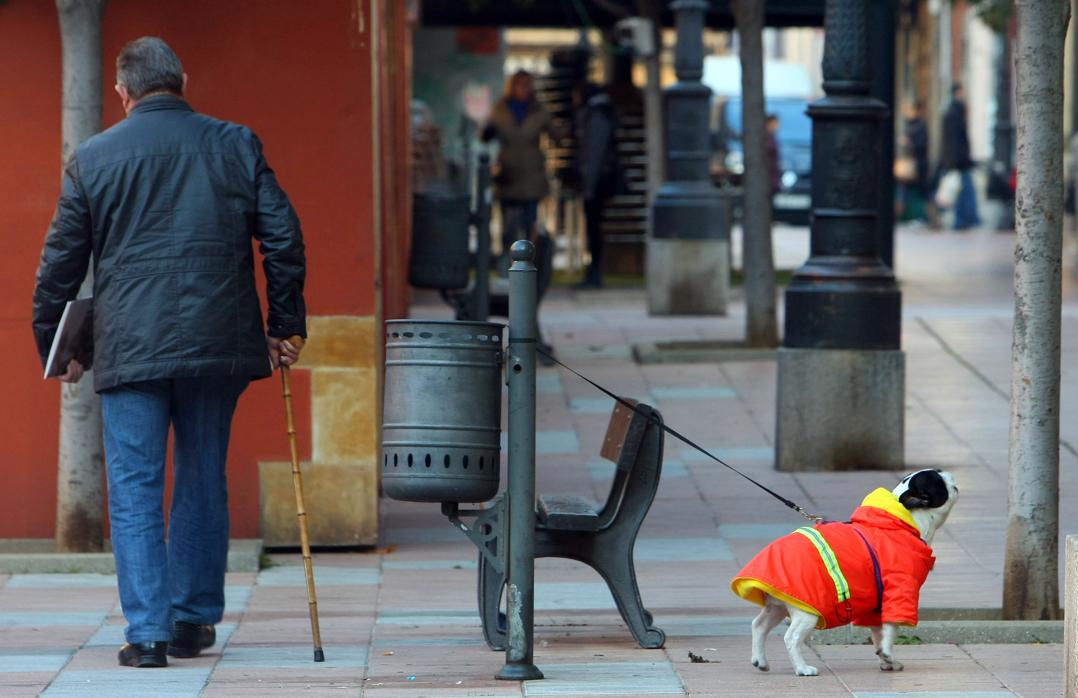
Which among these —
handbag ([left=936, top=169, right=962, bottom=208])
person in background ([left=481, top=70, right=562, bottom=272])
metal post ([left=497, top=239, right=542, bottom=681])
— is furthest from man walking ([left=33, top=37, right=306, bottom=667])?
handbag ([left=936, top=169, right=962, bottom=208])

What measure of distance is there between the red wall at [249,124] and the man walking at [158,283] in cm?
170

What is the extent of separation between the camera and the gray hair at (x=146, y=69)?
20.1ft

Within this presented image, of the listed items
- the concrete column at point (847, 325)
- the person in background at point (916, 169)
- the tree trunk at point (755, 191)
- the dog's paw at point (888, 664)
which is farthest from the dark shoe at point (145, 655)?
the person in background at point (916, 169)

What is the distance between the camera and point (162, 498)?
6090 millimetres

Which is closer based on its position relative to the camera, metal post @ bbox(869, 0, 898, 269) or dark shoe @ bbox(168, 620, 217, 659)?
dark shoe @ bbox(168, 620, 217, 659)

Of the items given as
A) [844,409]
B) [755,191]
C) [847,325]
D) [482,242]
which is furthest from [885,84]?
[844,409]

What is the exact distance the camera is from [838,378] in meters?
9.56

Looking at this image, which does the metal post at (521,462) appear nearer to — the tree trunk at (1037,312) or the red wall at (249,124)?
the tree trunk at (1037,312)

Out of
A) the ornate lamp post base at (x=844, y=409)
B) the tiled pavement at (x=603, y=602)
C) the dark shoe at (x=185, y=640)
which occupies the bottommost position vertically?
the tiled pavement at (x=603, y=602)

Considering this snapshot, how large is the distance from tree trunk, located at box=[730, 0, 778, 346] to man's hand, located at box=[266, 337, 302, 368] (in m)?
7.43

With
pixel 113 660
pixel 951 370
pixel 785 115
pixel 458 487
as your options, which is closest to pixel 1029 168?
pixel 458 487

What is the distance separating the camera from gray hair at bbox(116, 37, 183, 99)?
6.13 meters

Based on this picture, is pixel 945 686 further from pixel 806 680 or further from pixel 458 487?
pixel 458 487

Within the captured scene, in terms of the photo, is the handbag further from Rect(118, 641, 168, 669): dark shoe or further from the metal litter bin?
Rect(118, 641, 168, 669): dark shoe
